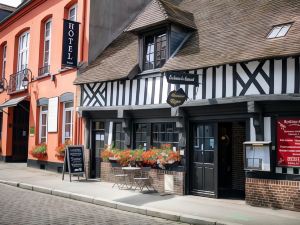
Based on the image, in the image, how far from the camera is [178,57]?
1169 cm

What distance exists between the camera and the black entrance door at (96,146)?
1454cm

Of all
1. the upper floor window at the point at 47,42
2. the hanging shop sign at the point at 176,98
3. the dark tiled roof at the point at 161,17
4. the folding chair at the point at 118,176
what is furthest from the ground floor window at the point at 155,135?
the upper floor window at the point at 47,42

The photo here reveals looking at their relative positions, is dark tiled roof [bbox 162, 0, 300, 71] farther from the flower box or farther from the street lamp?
the street lamp

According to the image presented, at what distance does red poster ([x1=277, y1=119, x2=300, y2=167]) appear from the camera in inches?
354

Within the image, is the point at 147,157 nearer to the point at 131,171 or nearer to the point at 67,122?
the point at 131,171

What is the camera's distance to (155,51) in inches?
495

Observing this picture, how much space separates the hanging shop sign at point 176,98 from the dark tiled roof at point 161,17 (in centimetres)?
253

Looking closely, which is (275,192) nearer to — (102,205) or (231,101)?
(231,101)

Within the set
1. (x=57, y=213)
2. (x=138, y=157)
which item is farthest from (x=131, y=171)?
(x=57, y=213)

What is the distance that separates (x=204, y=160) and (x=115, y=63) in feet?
17.2

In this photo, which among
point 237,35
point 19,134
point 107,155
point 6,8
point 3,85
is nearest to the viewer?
point 237,35

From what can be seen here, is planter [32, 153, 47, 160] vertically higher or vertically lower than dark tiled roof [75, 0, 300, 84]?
lower

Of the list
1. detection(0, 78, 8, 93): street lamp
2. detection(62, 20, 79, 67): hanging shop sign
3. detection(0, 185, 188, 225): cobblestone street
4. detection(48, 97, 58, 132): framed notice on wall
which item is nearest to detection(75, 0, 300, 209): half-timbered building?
detection(62, 20, 79, 67): hanging shop sign

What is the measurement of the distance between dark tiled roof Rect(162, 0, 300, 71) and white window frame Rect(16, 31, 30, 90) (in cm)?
1092
